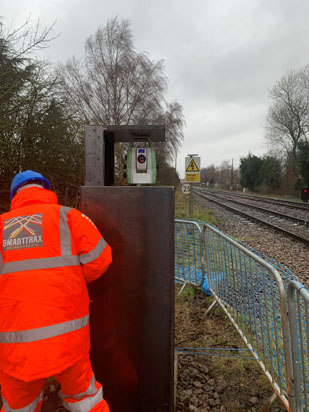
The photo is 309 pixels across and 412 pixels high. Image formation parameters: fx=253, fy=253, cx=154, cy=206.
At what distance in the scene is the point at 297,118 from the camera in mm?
33375

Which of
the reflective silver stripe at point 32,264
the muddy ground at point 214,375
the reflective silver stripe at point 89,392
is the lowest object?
the muddy ground at point 214,375

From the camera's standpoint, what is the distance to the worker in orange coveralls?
1507mm

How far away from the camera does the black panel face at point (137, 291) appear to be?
2004mm

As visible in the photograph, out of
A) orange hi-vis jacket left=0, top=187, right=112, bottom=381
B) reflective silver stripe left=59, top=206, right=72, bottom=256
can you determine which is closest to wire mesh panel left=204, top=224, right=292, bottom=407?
orange hi-vis jacket left=0, top=187, right=112, bottom=381

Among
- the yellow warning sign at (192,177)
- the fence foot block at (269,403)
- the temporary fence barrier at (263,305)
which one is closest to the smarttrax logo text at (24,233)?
the temporary fence barrier at (263,305)

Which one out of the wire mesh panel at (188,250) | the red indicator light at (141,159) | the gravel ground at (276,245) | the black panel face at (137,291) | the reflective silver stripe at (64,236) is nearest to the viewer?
the reflective silver stripe at (64,236)

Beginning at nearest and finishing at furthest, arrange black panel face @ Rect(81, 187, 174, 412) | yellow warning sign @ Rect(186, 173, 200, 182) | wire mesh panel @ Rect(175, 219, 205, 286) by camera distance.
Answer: black panel face @ Rect(81, 187, 174, 412) < wire mesh panel @ Rect(175, 219, 205, 286) < yellow warning sign @ Rect(186, 173, 200, 182)

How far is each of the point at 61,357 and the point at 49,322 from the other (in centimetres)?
23

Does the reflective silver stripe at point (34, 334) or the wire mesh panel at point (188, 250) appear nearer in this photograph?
the reflective silver stripe at point (34, 334)

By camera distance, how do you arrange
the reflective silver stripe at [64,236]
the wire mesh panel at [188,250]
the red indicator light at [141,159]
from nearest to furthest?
the reflective silver stripe at [64,236]
the red indicator light at [141,159]
the wire mesh panel at [188,250]

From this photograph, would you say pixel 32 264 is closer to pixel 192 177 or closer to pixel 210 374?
pixel 210 374

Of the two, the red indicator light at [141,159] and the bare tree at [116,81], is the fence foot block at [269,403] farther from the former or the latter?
the bare tree at [116,81]

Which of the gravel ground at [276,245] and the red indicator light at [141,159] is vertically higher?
the red indicator light at [141,159]

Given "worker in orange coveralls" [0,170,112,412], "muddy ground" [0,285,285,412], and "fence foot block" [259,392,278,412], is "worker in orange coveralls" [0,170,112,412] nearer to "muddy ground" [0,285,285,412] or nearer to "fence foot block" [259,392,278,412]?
"muddy ground" [0,285,285,412]
